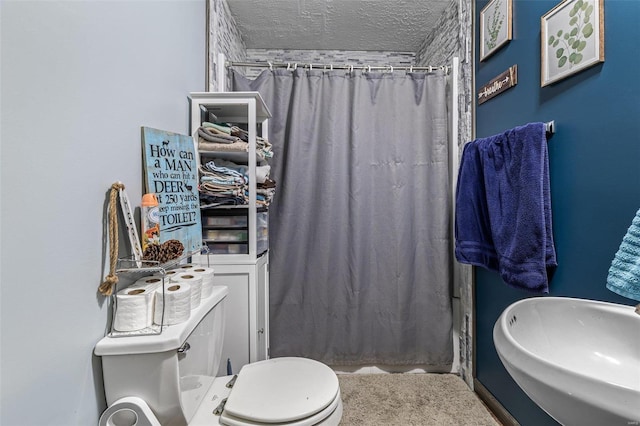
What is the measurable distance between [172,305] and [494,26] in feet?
6.30

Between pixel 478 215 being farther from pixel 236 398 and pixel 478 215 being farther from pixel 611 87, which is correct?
pixel 236 398

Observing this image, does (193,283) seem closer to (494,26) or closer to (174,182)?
(174,182)

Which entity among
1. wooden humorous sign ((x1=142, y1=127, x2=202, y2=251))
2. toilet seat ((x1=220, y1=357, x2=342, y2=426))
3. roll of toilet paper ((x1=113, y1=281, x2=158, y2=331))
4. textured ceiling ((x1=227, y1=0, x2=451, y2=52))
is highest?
textured ceiling ((x1=227, y1=0, x2=451, y2=52))

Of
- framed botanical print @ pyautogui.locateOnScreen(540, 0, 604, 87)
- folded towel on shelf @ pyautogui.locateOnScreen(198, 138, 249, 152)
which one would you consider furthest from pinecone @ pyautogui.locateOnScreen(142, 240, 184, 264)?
framed botanical print @ pyautogui.locateOnScreen(540, 0, 604, 87)

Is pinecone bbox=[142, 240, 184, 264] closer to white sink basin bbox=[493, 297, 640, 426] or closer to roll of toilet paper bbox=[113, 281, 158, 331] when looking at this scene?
roll of toilet paper bbox=[113, 281, 158, 331]

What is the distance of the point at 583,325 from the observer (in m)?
0.88

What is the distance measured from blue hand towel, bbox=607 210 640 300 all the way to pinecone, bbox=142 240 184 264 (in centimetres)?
129

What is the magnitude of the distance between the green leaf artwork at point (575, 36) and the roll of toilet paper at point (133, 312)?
1.63 meters

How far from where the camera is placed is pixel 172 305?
2.69ft

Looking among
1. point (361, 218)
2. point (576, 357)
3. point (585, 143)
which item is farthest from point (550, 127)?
point (361, 218)

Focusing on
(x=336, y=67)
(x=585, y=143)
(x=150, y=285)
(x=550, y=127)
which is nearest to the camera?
(x=150, y=285)

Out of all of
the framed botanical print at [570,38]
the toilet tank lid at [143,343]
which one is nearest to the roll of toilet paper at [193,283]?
the toilet tank lid at [143,343]

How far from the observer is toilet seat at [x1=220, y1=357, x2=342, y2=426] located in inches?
33.9

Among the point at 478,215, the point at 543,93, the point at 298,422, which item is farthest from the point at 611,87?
the point at 298,422
